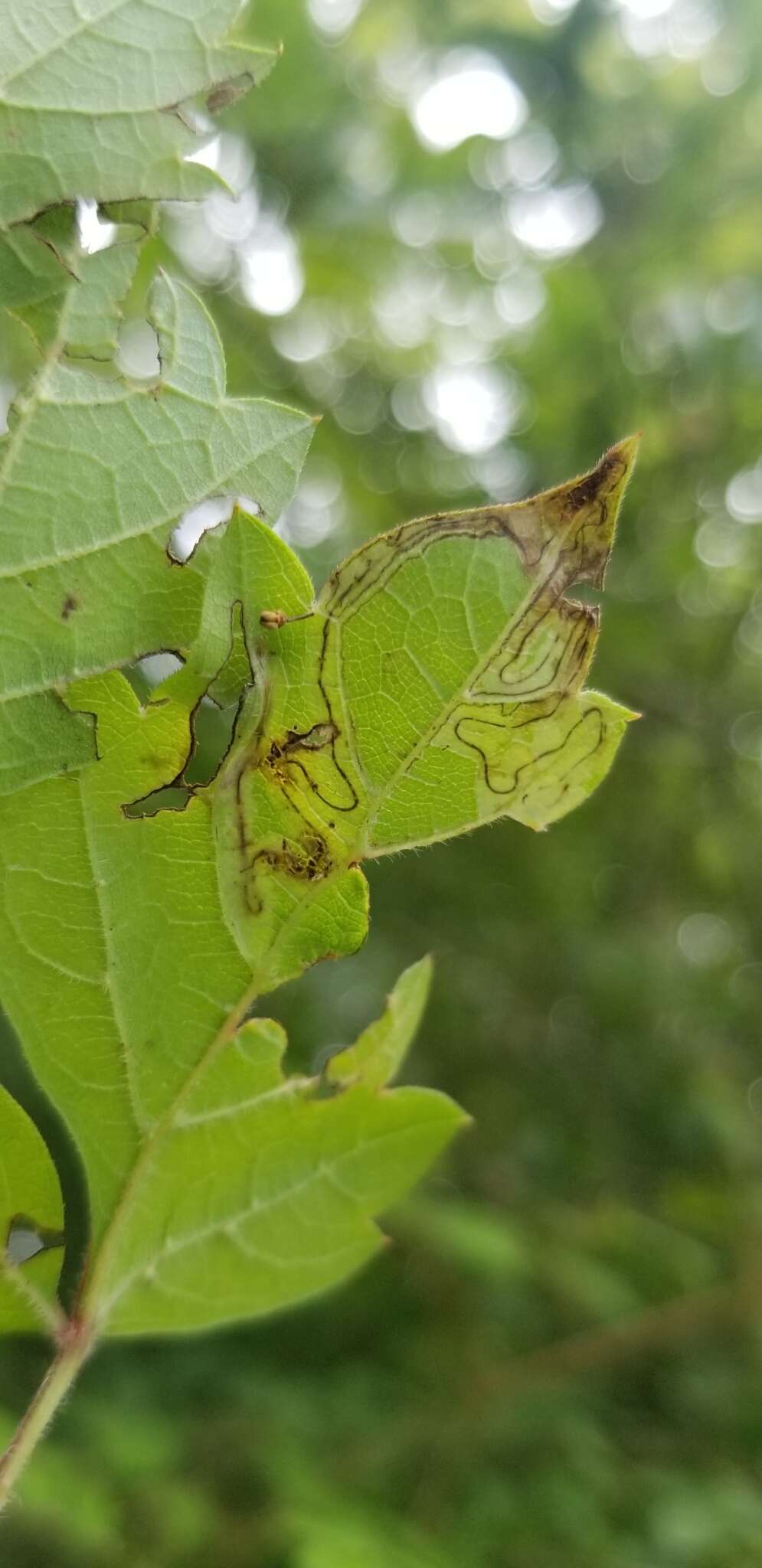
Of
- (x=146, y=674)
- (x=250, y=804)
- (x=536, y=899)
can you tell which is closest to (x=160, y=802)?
(x=250, y=804)

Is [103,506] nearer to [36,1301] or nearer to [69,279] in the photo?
[69,279]

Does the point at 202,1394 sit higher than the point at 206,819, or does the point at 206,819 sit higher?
the point at 206,819

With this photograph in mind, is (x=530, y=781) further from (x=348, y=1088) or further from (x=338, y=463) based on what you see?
(x=338, y=463)

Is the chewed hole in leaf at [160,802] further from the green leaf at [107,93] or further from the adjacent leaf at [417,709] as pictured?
the green leaf at [107,93]

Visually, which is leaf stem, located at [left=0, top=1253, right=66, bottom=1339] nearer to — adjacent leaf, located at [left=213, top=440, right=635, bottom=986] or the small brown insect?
adjacent leaf, located at [left=213, top=440, right=635, bottom=986]

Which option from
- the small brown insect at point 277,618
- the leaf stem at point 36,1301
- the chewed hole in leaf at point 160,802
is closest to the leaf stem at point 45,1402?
the leaf stem at point 36,1301

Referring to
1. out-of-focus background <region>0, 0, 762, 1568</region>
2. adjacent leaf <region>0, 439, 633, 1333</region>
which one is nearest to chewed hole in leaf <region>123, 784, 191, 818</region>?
adjacent leaf <region>0, 439, 633, 1333</region>

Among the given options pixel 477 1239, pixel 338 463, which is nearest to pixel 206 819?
pixel 477 1239
